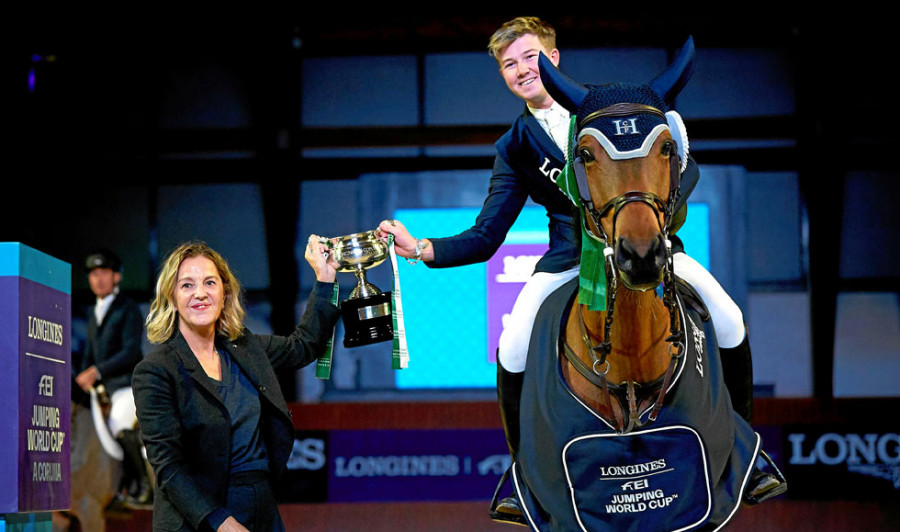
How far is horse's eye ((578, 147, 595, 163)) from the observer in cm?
243

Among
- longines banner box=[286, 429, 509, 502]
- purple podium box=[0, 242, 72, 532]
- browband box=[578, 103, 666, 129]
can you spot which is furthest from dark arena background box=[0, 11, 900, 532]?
browband box=[578, 103, 666, 129]

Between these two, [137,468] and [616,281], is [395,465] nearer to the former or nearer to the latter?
[137,468]

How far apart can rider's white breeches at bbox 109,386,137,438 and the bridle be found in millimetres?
4695

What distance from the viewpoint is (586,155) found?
2.44m

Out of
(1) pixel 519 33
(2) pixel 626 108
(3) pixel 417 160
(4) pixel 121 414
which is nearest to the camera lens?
(2) pixel 626 108

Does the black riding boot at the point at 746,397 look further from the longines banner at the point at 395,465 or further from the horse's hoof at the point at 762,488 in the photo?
the longines banner at the point at 395,465

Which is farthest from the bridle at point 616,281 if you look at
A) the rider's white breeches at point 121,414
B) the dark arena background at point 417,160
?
the dark arena background at point 417,160

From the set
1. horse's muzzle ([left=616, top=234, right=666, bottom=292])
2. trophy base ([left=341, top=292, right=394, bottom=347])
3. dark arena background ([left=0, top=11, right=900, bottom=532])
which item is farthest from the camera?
dark arena background ([left=0, top=11, right=900, bottom=532])

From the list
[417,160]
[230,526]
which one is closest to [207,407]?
[230,526]

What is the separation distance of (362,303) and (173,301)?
637mm

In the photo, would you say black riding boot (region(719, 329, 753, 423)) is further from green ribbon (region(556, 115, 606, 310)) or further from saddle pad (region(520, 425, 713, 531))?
green ribbon (region(556, 115, 606, 310))

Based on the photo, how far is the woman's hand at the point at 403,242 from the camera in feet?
11.1

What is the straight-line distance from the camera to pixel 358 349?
29.1 feet

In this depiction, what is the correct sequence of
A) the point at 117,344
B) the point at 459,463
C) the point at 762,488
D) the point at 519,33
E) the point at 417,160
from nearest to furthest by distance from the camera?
the point at 762,488 < the point at 519,33 < the point at 117,344 < the point at 459,463 < the point at 417,160
